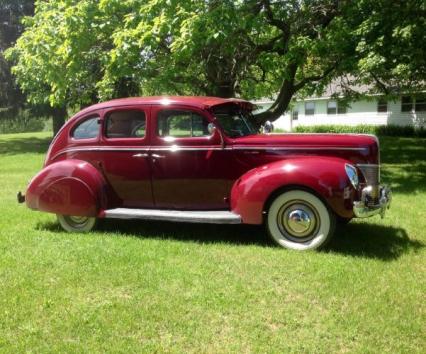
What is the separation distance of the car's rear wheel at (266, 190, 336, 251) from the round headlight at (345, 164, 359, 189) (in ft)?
1.42

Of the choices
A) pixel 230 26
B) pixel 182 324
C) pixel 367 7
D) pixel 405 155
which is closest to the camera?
pixel 182 324

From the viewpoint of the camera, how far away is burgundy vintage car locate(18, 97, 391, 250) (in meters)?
5.93

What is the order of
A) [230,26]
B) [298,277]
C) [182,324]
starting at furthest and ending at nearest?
[230,26]
[298,277]
[182,324]

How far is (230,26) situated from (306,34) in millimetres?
3714

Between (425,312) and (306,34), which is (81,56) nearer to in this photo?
(306,34)

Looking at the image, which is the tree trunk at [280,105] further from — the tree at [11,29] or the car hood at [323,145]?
the tree at [11,29]

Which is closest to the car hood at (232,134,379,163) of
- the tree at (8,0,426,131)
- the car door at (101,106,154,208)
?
the car door at (101,106,154,208)

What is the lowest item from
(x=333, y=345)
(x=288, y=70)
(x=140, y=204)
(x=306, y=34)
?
(x=333, y=345)

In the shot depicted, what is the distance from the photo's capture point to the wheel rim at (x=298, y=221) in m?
6.02

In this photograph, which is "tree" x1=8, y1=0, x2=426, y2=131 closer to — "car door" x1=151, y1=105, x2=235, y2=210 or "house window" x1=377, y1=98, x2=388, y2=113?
"car door" x1=151, y1=105, x2=235, y2=210

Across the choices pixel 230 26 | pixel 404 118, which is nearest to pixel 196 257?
pixel 230 26

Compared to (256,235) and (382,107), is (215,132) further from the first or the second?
(382,107)

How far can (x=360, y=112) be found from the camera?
34.6m

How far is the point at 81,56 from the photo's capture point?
12.8m
